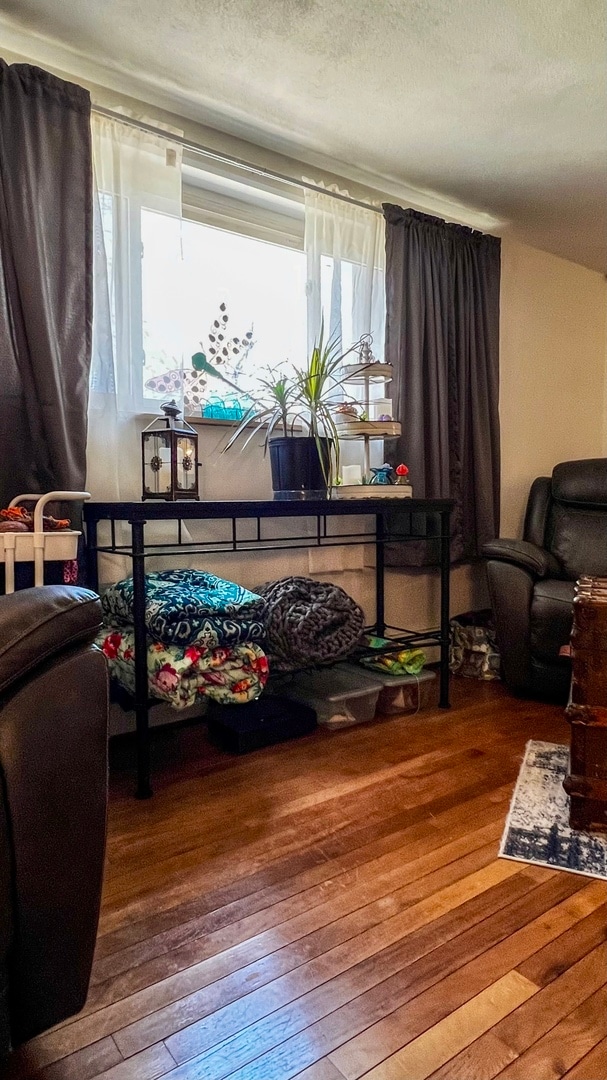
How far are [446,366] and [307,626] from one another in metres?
1.40

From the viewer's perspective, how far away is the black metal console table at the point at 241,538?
5.30 feet

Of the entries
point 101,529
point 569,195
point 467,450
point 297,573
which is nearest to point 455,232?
point 569,195

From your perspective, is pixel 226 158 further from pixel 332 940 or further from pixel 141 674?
pixel 332 940

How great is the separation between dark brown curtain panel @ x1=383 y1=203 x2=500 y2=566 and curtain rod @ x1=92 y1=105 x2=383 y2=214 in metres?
0.21

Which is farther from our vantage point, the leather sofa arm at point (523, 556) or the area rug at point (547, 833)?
the leather sofa arm at point (523, 556)

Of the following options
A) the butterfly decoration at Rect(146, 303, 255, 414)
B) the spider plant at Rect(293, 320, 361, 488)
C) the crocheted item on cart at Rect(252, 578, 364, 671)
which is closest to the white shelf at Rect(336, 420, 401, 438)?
the spider plant at Rect(293, 320, 361, 488)

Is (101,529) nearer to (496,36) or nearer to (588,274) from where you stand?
(496,36)

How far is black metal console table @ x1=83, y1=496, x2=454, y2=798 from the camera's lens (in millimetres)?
1614

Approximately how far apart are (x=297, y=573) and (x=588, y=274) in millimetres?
2531

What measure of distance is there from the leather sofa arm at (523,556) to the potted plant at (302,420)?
715mm

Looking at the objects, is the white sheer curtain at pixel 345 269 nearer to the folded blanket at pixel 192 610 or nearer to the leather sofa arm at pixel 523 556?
Answer: the leather sofa arm at pixel 523 556

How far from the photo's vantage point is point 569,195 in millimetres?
2652

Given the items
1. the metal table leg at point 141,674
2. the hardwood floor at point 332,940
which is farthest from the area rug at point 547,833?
the metal table leg at point 141,674

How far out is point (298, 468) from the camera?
2072mm
